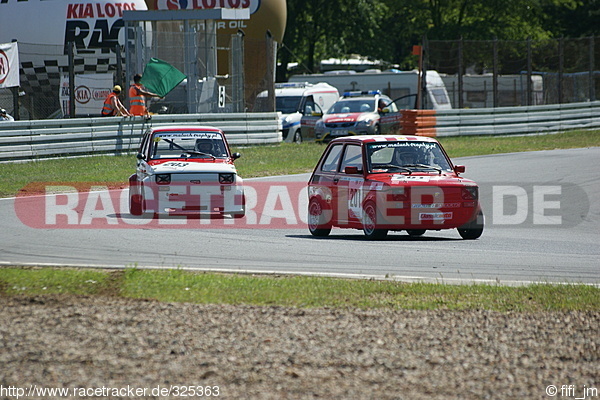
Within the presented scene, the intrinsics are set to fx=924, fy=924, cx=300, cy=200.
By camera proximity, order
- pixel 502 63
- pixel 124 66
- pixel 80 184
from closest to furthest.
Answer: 1. pixel 80 184
2. pixel 124 66
3. pixel 502 63

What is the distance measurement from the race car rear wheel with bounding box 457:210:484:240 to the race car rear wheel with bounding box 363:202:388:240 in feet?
3.46

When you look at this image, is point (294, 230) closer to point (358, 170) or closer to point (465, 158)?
point (358, 170)

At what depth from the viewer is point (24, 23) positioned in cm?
3100

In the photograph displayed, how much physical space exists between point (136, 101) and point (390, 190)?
46.2 feet

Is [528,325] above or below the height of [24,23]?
below

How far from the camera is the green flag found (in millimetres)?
25875

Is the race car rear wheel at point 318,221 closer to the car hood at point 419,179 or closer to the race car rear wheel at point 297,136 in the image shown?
the car hood at point 419,179

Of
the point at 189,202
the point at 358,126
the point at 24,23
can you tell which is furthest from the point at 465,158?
the point at 24,23

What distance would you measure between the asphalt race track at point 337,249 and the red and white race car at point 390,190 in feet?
0.80

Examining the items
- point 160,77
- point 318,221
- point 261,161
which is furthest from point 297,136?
point 318,221

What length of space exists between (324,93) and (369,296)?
27.6m

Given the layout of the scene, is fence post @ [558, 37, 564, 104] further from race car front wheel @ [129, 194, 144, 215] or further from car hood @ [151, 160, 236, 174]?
race car front wheel @ [129, 194, 144, 215]

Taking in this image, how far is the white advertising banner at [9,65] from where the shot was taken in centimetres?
2397

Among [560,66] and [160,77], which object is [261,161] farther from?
[560,66]
